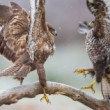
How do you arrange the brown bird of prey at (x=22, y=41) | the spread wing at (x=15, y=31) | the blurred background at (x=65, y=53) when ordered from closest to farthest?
the brown bird of prey at (x=22, y=41) → the spread wing at (x=15, y=31) → the blurred background at (x=65, y=53)

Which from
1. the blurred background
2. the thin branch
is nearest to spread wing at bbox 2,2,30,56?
the thin branch

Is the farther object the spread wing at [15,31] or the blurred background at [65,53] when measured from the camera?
the blurred background at [65,53]

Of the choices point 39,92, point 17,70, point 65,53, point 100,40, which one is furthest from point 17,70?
point 65,53

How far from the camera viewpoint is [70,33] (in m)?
3.01

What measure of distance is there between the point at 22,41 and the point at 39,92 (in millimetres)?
227

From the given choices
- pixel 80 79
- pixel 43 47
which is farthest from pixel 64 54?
pixel 43 47

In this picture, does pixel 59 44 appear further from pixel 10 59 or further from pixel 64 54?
pixel 10 59

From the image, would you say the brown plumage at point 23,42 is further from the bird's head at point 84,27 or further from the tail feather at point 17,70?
the bird's head at point 84,27

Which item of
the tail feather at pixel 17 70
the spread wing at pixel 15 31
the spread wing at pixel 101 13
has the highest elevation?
the spread wing at pixel 101 13

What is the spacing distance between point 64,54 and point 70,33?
0.23m

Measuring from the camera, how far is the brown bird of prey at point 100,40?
78.5 inches

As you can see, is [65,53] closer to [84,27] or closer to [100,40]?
[84,27]

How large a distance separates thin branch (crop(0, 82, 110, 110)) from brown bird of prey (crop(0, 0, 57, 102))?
32mm

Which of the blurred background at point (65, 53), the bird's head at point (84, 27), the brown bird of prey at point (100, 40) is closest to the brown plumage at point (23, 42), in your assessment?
the brown bird of prey at point (100, 40)
